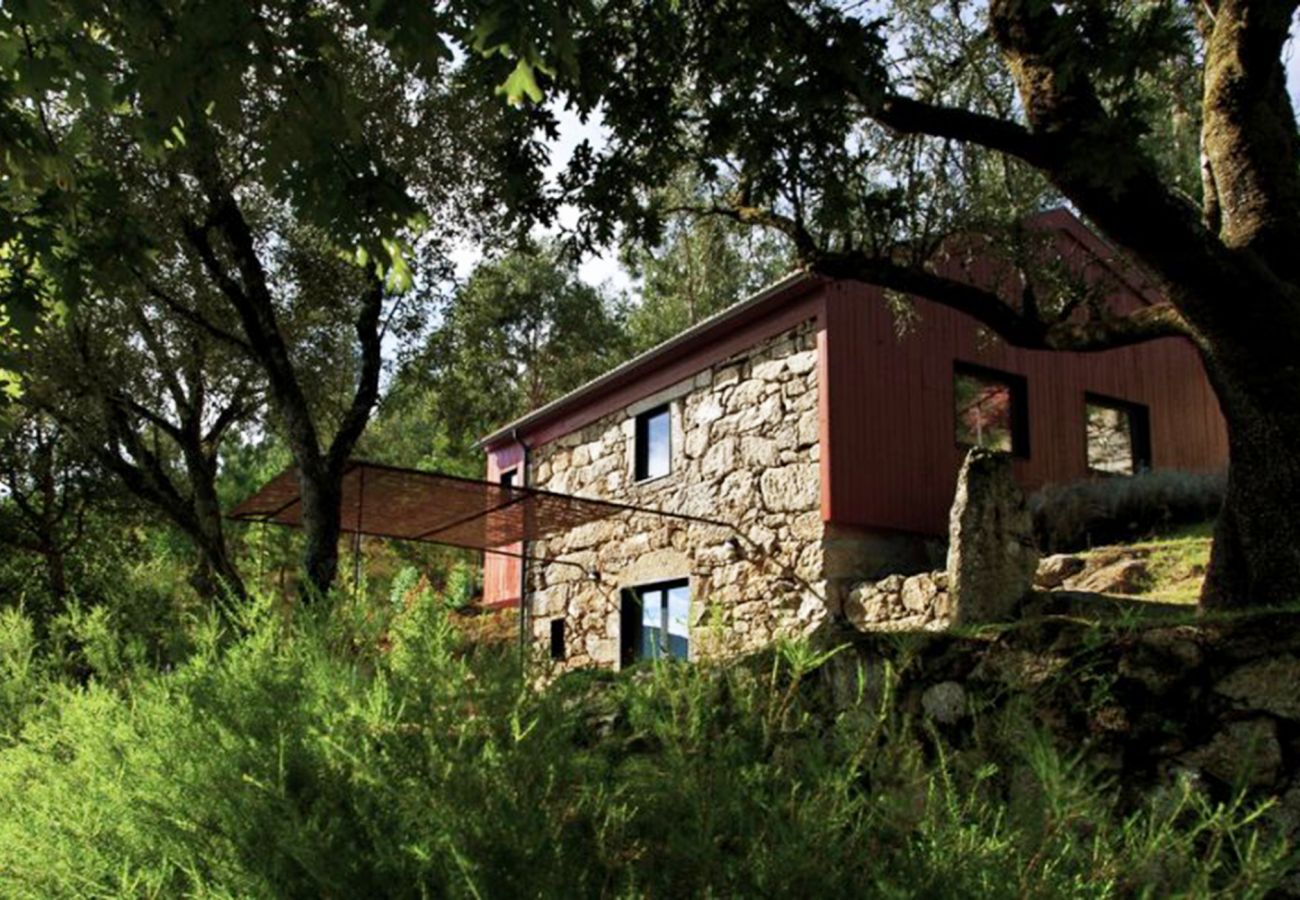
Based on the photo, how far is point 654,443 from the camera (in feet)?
49.3

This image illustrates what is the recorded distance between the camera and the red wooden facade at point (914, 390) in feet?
39.8

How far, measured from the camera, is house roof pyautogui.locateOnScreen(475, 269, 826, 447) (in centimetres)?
1216

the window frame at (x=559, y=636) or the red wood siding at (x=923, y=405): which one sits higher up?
the red wood siding at (x=923, y=405)

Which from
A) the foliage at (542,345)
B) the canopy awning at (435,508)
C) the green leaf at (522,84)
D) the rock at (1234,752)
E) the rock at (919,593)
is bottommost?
the rock at (1234,752)

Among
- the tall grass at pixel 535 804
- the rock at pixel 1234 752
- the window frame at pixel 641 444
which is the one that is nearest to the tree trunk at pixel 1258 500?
the rock at pixel 1234 752

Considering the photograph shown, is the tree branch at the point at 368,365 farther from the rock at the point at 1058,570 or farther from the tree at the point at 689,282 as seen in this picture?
the tree at the point at 689,282

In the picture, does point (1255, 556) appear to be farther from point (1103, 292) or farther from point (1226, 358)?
point (1103, 292)

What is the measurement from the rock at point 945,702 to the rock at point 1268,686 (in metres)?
0.89

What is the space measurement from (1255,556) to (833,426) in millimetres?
6379

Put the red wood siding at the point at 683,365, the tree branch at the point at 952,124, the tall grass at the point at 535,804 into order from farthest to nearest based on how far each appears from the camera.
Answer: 1. the red wood siding at the point at 683,365
2. the tree branch at the point at 952,124
3. the tall grass at the point at 535,804

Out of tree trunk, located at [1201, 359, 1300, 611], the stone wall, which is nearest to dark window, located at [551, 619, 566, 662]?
the stone wall

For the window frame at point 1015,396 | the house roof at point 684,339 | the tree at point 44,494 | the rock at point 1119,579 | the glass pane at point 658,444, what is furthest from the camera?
the tree at point 44,494

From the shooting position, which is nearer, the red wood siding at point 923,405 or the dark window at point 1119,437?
the red wood siding at point 923,405

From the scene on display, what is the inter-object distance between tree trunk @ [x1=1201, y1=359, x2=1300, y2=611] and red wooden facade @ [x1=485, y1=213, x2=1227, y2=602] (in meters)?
5.20
